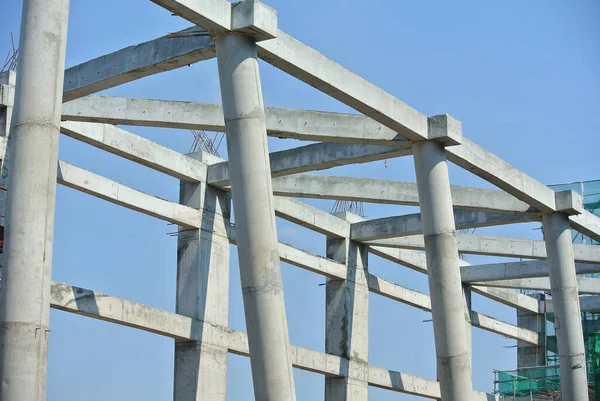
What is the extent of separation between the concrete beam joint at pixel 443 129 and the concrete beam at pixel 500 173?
401 millimetres

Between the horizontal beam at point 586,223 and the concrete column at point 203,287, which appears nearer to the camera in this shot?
the concrete column at point 203,287

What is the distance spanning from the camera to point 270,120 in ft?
73.4

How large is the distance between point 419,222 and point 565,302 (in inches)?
170

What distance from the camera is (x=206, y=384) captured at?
2530 cm

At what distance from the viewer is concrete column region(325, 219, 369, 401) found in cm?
3062

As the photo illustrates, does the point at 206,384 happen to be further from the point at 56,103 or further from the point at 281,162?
the point at 56,103

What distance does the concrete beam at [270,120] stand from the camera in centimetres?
2173

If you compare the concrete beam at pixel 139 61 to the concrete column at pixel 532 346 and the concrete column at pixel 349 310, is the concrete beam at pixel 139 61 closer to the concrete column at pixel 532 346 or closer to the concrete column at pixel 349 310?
the concrete column at pixel 349 310

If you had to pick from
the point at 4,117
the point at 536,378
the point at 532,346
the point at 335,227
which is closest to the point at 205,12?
the point at 4,117

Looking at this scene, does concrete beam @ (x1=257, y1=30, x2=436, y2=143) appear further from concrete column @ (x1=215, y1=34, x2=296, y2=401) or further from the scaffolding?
the scaffolding

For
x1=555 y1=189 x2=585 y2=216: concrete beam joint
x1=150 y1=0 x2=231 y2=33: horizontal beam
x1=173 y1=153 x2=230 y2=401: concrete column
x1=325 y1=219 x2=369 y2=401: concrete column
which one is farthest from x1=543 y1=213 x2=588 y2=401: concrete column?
x1=150 y1=0 x2=231 y2=33: horizontal beam

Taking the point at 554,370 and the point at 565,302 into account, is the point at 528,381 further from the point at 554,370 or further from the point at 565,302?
the point at 565,302

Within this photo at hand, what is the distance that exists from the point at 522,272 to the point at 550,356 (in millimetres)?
7547

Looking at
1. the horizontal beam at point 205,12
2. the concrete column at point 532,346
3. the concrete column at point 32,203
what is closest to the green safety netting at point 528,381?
the concrete column at point 532,346
